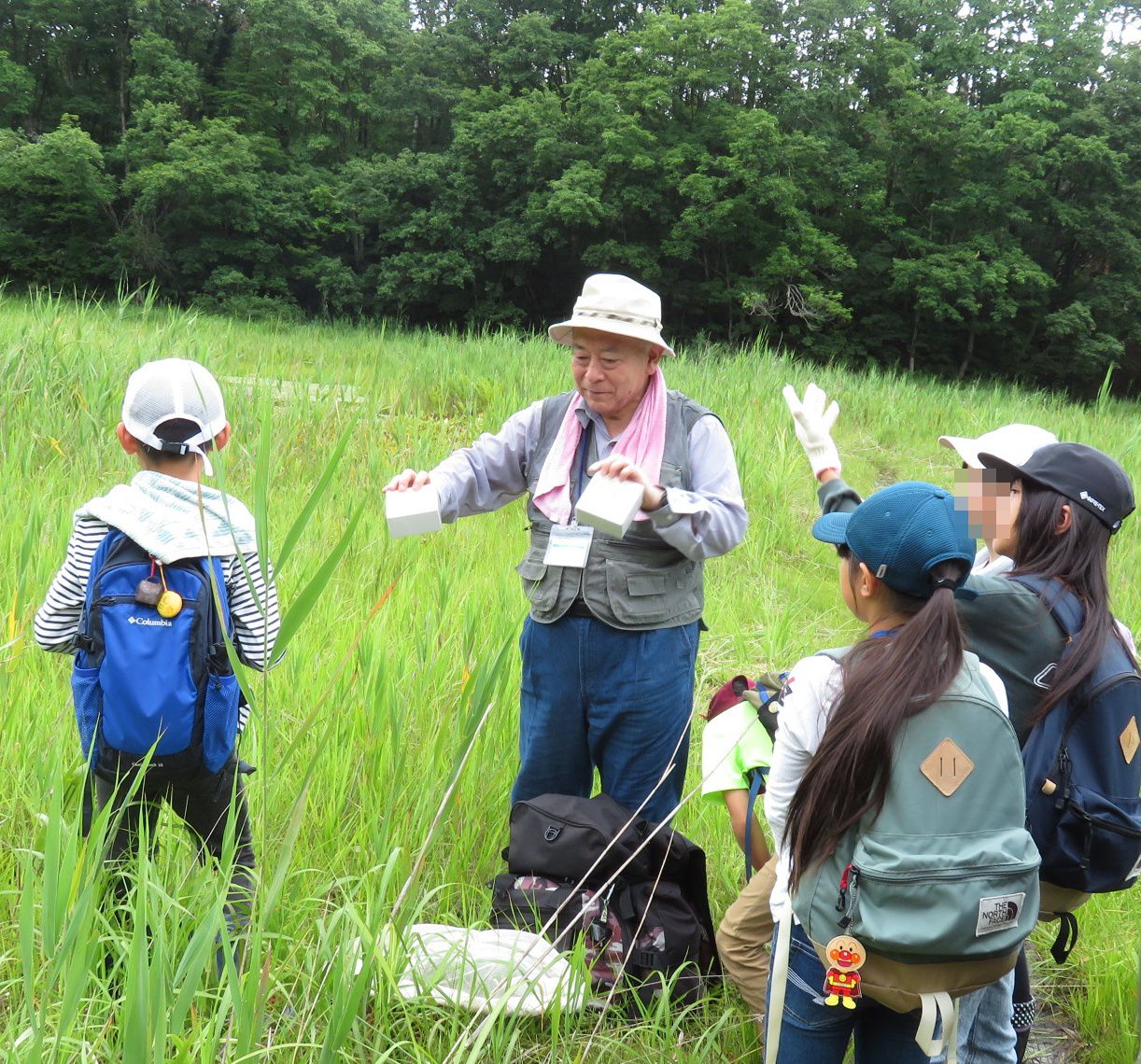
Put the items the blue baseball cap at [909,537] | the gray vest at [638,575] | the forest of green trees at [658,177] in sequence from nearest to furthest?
1. the blue baseball cap at [909,537]
2. the gray vest at [638,575]
3. the forest of green trees at [658,177]

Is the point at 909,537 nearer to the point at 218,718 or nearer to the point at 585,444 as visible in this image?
the point at 585,444

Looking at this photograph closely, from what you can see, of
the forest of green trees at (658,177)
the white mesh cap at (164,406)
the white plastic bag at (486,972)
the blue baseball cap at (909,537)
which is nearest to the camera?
the blue baseball cap at (909,537)

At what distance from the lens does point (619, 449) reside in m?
2.36

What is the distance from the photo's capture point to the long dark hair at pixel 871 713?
4.70ft

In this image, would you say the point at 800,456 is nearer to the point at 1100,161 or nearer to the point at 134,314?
the point at 134,314

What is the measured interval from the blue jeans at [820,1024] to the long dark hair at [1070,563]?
58 cm

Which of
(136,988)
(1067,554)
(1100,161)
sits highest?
(1100,161)

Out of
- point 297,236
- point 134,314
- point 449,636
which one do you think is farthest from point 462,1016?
point 297,236

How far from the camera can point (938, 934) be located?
1396 millimetres

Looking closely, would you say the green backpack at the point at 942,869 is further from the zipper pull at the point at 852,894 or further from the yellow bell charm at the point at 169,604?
the yellow bell charm at the point at 169,604

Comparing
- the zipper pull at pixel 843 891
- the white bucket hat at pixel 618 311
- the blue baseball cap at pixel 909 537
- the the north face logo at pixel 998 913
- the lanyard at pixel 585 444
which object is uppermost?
the white bucket hat at pixel 618 311

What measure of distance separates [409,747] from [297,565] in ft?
4.95

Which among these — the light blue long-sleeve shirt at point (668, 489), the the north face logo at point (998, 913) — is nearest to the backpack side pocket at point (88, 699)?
the light blue long-sleeve shirt at point (668, 489)

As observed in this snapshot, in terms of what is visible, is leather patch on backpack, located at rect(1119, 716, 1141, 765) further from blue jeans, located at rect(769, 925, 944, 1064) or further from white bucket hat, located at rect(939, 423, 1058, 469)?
blue jeans, located at rect(769, 925, 944, 1064)
